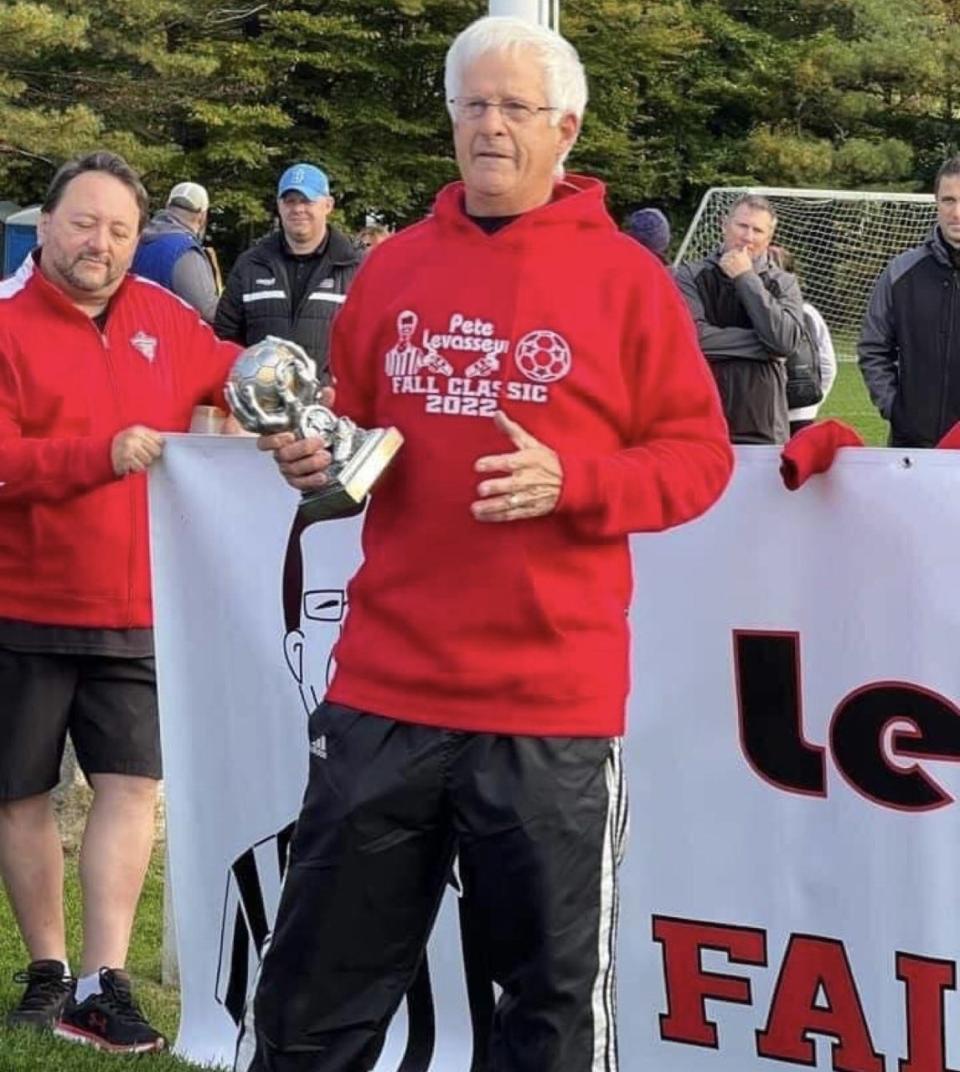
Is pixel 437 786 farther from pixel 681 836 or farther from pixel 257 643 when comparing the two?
pixel 257 643

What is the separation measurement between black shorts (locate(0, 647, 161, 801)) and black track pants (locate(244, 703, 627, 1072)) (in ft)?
4.59

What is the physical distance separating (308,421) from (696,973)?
4.95ft

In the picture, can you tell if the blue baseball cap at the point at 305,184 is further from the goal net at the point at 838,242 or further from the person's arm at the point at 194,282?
the goal net at the point at 838,242

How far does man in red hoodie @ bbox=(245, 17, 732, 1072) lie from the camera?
301 centimetres

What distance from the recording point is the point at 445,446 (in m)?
3.04

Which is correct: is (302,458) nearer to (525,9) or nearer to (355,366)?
(355,366)

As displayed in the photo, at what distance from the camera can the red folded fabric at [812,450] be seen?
3.66m

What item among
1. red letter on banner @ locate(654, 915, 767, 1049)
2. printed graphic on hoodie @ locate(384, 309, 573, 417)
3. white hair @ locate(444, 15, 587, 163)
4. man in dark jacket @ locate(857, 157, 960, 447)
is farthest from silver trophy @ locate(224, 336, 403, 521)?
man in dark jacket @ locate(857, 157, 960, 447)

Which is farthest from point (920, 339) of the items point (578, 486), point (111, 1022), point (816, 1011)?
point (578, 486)

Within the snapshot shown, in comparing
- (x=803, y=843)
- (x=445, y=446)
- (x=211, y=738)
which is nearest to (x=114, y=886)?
(x=211, y=738)

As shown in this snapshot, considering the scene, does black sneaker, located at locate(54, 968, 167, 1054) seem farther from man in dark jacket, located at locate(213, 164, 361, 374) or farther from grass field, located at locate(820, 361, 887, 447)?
grass field, located at locate(820, 361, 887, 447)

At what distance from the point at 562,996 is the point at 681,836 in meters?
0.88

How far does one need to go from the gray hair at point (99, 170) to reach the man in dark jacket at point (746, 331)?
14.4ft

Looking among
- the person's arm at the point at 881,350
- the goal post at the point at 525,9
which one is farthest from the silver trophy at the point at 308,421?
the person's arm at the point at 881,350
